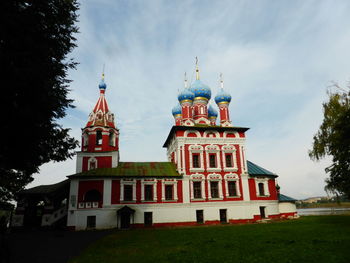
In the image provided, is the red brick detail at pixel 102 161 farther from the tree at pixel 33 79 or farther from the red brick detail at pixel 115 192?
the tree at pixel 33 79

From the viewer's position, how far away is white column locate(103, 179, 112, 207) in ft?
77.8

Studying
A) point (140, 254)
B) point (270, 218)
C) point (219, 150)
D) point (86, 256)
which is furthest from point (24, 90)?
point (270, 218)

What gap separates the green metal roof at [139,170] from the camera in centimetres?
2474

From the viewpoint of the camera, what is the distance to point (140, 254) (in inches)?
397

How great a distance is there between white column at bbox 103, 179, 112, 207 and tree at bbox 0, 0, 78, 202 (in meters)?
10.9

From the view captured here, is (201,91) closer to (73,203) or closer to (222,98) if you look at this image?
(222,98)

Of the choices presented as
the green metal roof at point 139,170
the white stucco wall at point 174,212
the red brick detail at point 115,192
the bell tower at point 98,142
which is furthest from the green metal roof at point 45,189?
the red brick detail at point 115,192

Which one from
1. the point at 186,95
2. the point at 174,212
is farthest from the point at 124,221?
the point at 186,95

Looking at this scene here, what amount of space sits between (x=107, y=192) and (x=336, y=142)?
19872mm

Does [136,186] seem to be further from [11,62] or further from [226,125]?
[11,62]

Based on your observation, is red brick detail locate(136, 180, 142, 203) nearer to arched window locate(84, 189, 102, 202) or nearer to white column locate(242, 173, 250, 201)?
arched window locate(84, 189, 102, 202)

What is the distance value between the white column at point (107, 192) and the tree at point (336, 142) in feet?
61.3

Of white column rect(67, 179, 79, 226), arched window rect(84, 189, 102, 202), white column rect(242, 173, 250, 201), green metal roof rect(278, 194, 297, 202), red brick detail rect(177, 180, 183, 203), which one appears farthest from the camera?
green metal roof rect(278, 194, 297, 202)

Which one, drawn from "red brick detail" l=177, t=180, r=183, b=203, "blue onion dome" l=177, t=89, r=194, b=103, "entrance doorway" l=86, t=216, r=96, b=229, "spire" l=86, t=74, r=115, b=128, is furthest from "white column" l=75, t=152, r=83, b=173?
"blue onion dome" l=177, t=89, r=194, b=103
